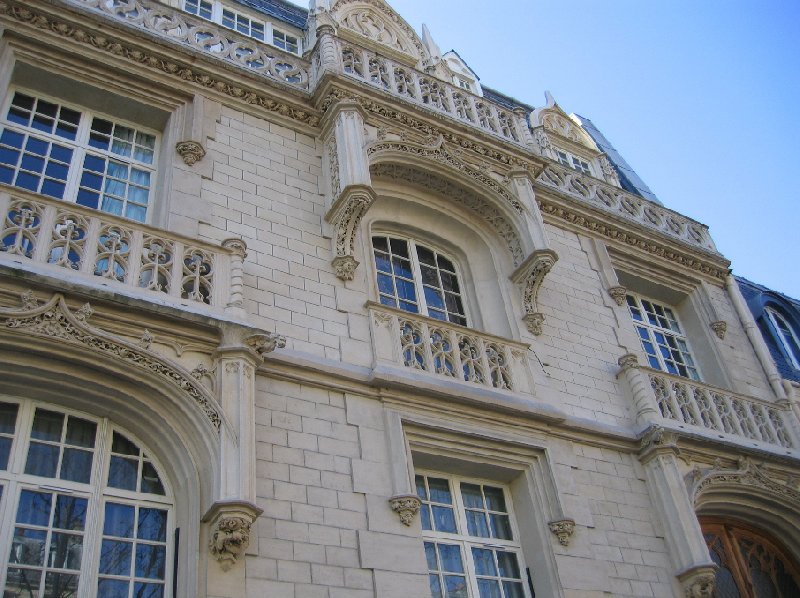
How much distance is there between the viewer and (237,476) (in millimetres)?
6199

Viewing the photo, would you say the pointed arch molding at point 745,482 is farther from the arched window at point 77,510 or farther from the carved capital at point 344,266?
the arched window at point 77,510

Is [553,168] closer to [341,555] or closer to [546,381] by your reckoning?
[546,381]

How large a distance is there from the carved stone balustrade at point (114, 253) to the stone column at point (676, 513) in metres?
4.85

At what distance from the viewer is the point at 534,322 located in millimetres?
9930

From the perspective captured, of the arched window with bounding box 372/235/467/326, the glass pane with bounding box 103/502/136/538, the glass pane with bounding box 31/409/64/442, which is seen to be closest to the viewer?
the glass pane with bounding box 103/502/136/538

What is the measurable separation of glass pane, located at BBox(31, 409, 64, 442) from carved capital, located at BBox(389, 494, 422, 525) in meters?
2.75

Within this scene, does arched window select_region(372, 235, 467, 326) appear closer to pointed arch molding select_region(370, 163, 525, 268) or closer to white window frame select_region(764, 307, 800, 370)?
pointed arch molding select_region(370, 163, 525, 268)

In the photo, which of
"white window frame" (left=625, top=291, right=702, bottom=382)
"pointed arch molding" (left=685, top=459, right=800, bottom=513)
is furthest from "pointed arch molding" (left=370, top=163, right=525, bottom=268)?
"pointed arch molding" (left=685, top=459, right=800, bottom=513)

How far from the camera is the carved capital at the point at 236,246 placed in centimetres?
789

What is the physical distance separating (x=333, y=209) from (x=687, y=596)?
537cm

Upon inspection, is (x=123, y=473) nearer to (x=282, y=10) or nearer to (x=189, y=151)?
(x=189, y=151)

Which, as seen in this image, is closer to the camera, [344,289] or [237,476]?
[237,476]

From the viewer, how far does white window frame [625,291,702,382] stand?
38.5 feet

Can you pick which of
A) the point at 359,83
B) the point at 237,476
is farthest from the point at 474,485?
the point at 359,83
